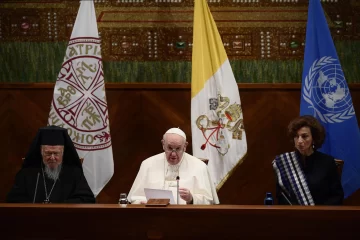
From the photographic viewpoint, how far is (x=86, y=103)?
22.1ft

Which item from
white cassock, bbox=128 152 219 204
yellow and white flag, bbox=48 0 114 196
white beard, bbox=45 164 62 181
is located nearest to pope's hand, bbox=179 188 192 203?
white cassock, bbox=128 152 219 204

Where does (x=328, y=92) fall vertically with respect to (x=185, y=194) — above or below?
above

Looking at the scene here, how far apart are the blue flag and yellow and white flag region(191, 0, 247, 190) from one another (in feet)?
2.34

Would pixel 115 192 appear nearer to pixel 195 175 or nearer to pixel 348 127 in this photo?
pixel 195 175

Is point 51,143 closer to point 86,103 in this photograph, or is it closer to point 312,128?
point 86,103

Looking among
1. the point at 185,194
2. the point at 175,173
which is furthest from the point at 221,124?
the point at 185,194

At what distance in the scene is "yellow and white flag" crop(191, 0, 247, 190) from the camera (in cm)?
680
